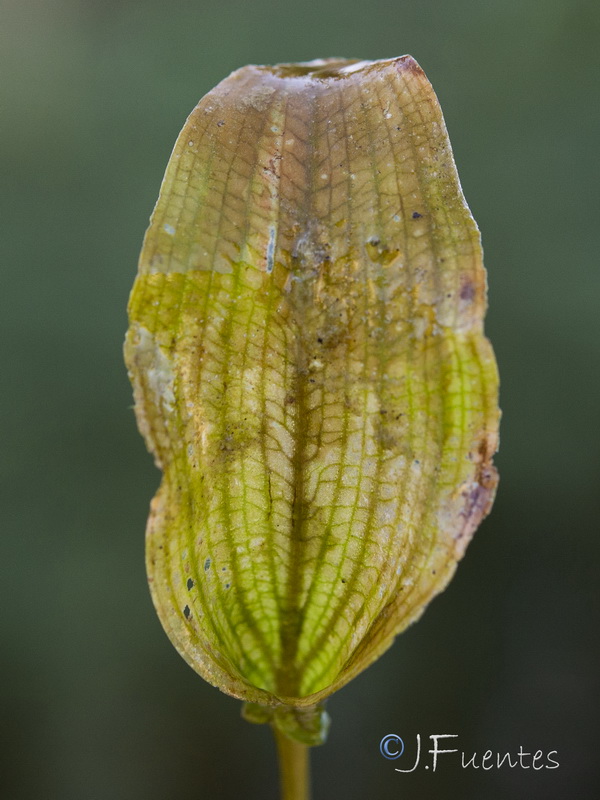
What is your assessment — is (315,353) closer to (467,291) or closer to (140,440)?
(467,291)

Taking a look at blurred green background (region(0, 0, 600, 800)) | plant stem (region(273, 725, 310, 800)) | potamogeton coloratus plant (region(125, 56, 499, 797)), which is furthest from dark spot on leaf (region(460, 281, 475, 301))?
blurred green background (region(0, 0, 600, 800))

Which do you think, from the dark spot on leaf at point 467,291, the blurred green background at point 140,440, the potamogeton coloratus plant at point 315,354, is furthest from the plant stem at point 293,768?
the blurred green background at point 140,440

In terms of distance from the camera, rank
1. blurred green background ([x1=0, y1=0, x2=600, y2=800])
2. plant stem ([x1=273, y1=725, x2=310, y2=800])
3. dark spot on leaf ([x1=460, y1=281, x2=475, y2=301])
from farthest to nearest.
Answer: blurred green background ([x1=0, y1=0, x2=600, y2=800]), plant stem ([x1=273, y1=725, x2=310, y2=800]), dark spot on leaf ([x1=460, y1=281, x2=475, y2=301])

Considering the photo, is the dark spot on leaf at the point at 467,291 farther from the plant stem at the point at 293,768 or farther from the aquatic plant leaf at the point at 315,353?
the plant stem at the point at 293,768

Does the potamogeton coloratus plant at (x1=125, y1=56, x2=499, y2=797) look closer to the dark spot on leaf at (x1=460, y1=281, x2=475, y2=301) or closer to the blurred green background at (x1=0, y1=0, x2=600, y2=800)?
the dark spot on leaf at (x1=460, y1=281, x2=475, y2=301)

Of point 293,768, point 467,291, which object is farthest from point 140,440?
point 467,291

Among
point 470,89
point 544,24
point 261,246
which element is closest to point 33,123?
point 470,89
